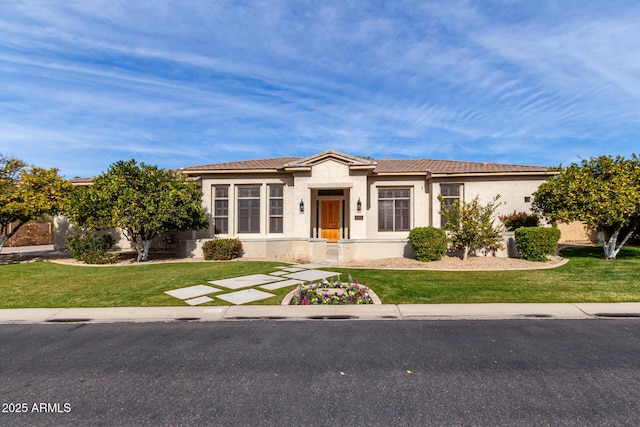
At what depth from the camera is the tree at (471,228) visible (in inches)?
513

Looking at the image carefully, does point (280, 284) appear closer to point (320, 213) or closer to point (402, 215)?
point (320, 213)

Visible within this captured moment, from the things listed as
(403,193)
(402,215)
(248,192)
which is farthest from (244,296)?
(403,193)

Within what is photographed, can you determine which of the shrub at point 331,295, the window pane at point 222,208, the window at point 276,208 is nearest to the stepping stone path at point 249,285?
the shrub at point 331,295

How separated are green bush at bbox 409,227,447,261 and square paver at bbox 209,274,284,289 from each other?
6.37m

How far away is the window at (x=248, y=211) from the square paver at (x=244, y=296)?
27.9ft

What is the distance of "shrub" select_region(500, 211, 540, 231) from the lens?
14508 millimetres

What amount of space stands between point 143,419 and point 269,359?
Answer: 161 centimetres

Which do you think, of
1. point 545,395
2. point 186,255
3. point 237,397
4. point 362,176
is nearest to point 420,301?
point 545,395

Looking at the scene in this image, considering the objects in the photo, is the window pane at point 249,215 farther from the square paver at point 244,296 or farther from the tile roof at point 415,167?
the square paver at point 244,296

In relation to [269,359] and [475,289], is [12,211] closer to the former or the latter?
[269,359]

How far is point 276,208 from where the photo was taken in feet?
53.4

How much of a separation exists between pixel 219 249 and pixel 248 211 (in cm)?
271

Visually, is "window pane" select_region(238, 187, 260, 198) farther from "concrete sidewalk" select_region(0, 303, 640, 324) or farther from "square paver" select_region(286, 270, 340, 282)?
"concrete sidewalk" select_region(0, 303, 640, 324)

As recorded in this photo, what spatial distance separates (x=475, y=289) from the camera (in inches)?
312
